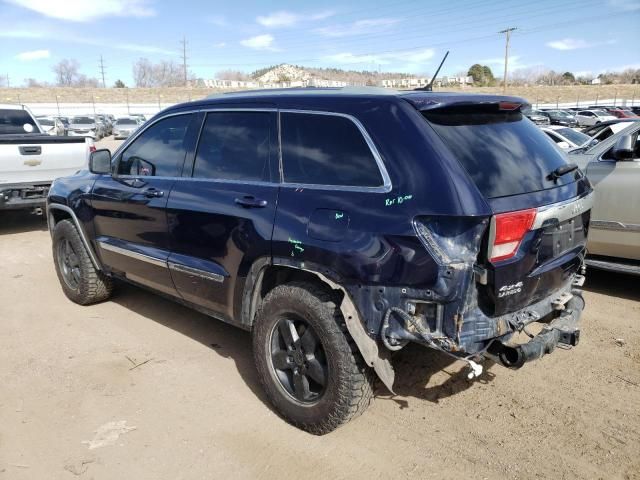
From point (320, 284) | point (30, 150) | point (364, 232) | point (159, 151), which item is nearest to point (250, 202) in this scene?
point (320, 284)

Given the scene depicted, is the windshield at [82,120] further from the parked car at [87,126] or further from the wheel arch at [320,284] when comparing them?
the wheel arch at [320,284]

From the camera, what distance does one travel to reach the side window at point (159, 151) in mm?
3934

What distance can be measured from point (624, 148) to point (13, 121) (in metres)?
10.4

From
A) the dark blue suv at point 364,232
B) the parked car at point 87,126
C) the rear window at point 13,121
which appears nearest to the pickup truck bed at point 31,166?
the rear window at point 13,121

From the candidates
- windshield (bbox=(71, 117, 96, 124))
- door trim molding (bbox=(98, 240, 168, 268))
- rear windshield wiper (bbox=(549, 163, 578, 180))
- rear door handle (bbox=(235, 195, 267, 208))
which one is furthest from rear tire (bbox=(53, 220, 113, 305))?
windshield (bbox=(71, 117, 96, 124))

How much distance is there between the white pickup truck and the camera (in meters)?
7.86

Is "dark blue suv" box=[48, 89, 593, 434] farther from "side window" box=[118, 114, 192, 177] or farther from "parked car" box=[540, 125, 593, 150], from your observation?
"parked car" box=[540, 125, 593, 150]

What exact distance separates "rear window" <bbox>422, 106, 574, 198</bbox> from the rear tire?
3.65 meters

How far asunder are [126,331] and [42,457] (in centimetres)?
173

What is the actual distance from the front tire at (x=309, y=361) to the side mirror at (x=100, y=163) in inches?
86.5

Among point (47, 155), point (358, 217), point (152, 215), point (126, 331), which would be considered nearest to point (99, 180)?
point (152, 215)

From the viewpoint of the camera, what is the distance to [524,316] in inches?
114

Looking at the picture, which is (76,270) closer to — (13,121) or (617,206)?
(617,206)

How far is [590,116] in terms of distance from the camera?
35562 mm
